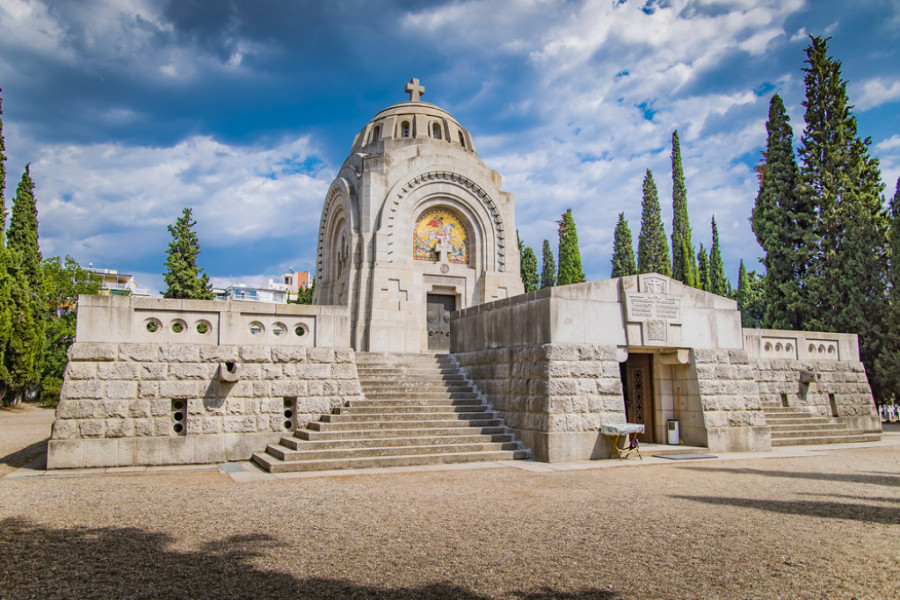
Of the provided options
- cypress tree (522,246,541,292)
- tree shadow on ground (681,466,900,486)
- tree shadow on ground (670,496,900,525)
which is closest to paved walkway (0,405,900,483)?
tree shadow on ground (681,466,900,486)

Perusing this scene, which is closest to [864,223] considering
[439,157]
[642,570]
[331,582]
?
[439,157]

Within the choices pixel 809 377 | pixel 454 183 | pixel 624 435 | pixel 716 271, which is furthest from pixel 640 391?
pixel 716 271

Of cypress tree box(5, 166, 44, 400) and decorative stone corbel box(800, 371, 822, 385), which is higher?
cypress tree box(5, 166, 44, 400)

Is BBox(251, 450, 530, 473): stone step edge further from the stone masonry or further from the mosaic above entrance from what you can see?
the mosaic above entrance

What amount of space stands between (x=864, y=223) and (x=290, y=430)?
22306 millimetres

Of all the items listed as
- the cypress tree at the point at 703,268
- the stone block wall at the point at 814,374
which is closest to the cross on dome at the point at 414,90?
the stone block wall at the point at 814,374

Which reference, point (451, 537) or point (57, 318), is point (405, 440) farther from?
point (57, 318)

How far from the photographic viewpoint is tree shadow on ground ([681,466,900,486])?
889cm

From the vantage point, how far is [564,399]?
10.9m

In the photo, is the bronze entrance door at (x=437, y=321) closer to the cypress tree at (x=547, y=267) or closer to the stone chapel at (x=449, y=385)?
the stone chapel at (x=449, y=385)

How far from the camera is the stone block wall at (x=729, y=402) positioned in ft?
40.3

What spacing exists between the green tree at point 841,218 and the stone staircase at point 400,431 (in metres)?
17.5

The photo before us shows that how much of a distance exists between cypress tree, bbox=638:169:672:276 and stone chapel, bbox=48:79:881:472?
79.5 feet

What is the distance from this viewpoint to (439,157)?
2073 centimetres
